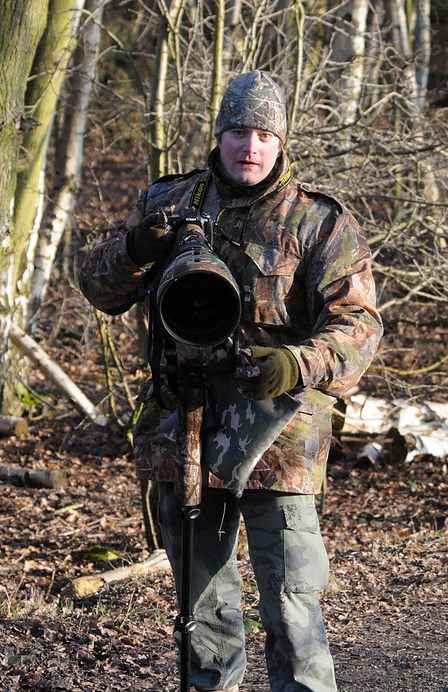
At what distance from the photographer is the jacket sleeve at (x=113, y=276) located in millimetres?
2926

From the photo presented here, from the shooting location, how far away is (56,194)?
10.0m

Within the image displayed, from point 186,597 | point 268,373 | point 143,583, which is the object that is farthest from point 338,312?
point 143,583

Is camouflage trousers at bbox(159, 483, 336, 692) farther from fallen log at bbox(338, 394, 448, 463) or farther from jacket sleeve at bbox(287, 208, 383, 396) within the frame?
fallen log at bbox(338, 394, 448, 463)

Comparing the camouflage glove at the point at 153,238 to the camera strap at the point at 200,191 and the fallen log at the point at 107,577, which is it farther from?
the fallen log at the point at 107,577

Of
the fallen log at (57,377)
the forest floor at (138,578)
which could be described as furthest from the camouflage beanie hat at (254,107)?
the fallen log at (57,377)

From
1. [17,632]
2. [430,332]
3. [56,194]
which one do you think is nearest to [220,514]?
[17,632]

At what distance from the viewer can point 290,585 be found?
9.10 feet

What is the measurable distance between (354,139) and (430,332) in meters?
4.64

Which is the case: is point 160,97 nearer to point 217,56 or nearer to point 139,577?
point 217,56

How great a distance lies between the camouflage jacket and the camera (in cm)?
273

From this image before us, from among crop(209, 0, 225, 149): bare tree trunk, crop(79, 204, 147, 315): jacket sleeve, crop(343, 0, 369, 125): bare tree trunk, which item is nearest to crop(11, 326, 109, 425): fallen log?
crop(209, 0, 225, 149): bare tree trunk

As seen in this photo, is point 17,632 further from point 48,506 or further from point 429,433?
point 429,433

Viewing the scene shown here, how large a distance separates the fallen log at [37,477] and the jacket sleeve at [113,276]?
503 cm

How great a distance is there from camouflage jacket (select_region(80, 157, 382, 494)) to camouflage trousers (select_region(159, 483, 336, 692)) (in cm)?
12
